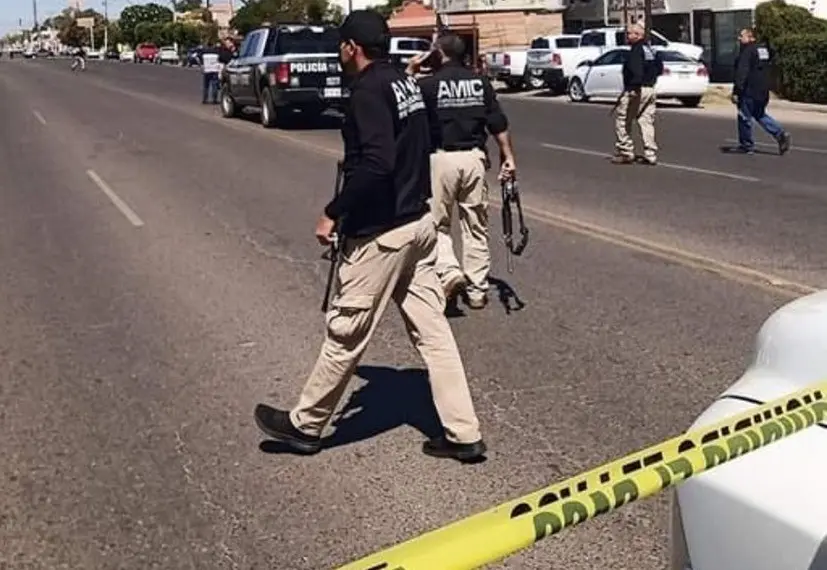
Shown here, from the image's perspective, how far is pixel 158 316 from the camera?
8.62 m

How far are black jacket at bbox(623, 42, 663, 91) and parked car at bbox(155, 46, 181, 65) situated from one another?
3265 inches

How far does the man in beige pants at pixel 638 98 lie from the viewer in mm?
16516

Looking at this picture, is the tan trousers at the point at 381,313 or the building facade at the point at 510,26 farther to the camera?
the building facade at the point at 510,26

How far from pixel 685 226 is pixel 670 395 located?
550 cm

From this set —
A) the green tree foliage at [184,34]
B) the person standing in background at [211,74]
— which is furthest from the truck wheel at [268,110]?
the green tree foliage at [184,34]

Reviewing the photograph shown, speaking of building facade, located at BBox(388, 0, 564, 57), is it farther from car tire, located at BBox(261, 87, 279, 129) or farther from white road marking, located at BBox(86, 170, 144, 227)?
white road marking, located at BBox(86, 170, 144, 227)

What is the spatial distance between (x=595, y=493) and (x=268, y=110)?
23.5 metres

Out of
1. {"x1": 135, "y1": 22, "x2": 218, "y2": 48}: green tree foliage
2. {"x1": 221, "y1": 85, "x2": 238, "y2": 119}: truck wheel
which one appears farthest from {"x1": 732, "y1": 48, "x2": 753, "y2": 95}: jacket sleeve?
{"x1": 135, "y1": 22, "x2": 218, "y2": 48}: green tree foliage

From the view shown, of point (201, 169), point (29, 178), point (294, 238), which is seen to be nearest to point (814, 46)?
point (201, 169)

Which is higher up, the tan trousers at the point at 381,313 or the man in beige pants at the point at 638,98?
the man in beige pants at the point at 638,98

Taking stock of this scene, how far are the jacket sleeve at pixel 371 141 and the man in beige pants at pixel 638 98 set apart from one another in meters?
11.8

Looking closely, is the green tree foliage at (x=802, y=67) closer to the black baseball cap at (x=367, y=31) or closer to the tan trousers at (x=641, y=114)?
the tan trousers at (x=641, y=114)

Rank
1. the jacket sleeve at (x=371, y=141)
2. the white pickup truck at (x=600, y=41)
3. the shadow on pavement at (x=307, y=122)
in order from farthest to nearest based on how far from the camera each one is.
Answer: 1. the white pickup truck at (x=600, y=41)
2. the shadow on pavement at (x=307, y=122)
3. the jacket sleeve at (x=371, y=141)

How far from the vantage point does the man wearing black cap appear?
5.22 meters
